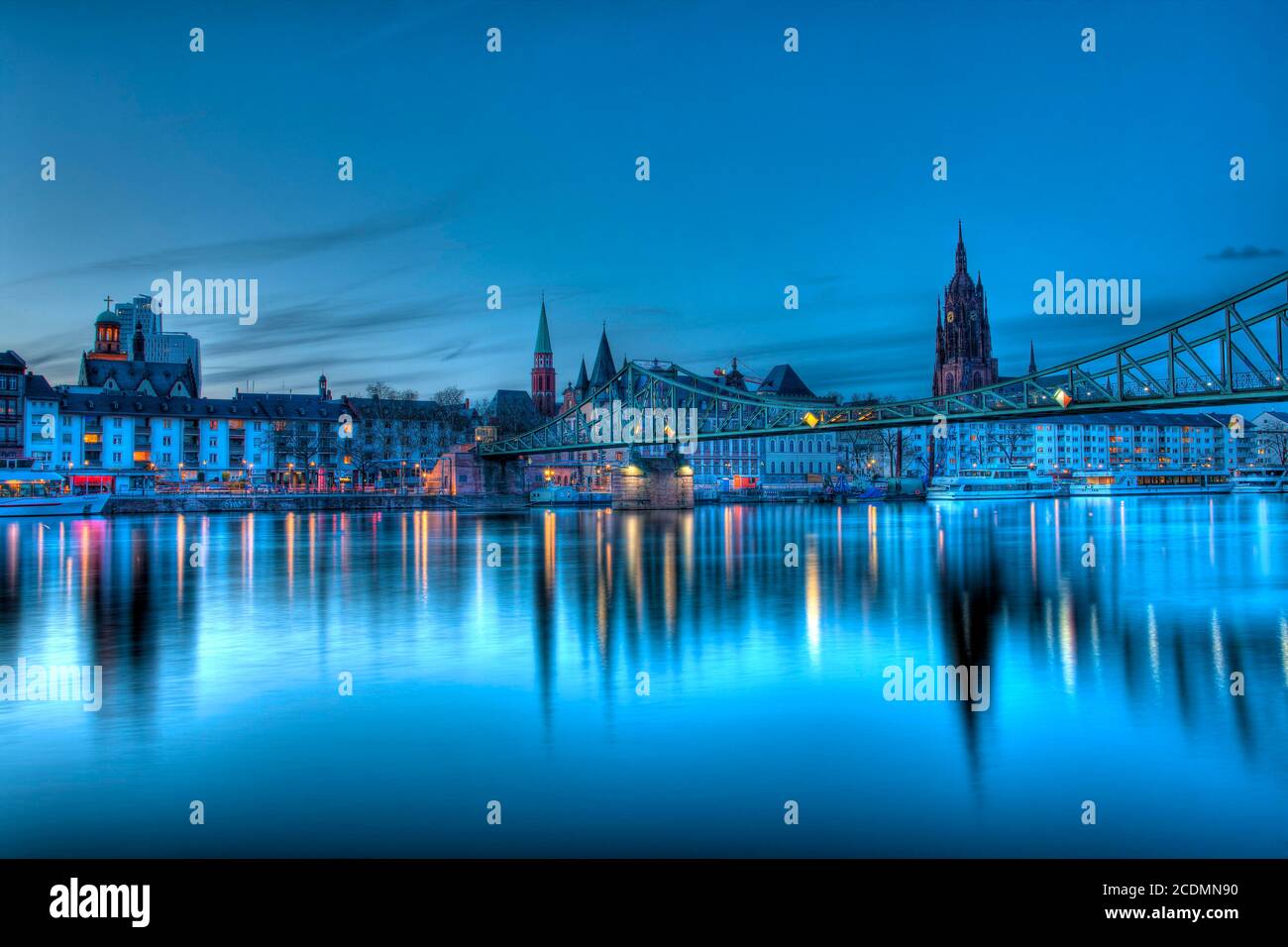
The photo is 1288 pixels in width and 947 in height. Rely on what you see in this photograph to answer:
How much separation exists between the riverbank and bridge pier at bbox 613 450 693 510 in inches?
619

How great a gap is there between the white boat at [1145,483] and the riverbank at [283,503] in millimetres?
86412

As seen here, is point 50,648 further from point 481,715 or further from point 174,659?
point 481,715

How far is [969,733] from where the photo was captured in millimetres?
11641

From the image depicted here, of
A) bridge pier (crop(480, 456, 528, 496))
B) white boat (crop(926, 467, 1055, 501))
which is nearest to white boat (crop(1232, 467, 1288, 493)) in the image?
white boat (crop(926, 467, 1055, 501))

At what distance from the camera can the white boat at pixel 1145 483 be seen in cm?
14762

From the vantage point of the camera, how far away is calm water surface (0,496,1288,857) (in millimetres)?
8562

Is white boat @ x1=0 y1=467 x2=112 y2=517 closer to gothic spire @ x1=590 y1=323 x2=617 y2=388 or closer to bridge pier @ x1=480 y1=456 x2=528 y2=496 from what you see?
bridge pier @ x1=480 y1=456 x2=528 y2=496

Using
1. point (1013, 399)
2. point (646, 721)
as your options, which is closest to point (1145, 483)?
point (1013, 399)

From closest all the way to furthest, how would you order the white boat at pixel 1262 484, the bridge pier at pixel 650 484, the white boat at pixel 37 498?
the white boat at pixel 37 498 < the bridge pier at pixel 650 484 < the white boat at pixel 1262 484

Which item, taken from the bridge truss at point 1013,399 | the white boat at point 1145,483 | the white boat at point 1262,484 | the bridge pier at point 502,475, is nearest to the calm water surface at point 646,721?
the bridge truss at point 1013,399

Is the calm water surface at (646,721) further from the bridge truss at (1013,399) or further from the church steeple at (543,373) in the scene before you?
the church steeple at (543,373)
